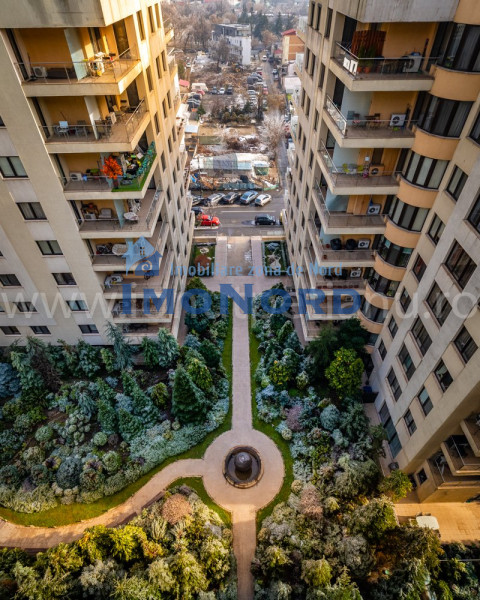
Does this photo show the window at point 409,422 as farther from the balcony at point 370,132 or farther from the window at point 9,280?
the window at point 9,280

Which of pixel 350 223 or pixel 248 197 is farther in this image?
pixel 248 197

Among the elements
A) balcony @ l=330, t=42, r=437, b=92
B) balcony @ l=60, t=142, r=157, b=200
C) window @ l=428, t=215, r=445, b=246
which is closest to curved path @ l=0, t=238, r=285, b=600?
balcony @ l=60, t=142, r=157, b=200

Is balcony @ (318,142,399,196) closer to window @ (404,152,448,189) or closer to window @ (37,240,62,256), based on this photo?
window @ (404,152,448,189)

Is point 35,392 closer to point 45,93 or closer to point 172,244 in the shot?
point 172,244

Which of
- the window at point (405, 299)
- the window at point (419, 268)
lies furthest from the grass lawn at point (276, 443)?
the window at point (419, 268)

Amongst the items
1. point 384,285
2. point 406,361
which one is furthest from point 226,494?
point 384,285

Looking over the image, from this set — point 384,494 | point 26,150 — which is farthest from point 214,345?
point 26,150

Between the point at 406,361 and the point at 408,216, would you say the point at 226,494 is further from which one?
the point at 408,216
